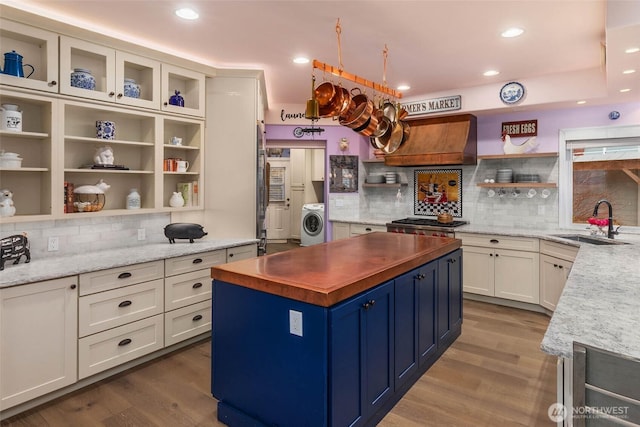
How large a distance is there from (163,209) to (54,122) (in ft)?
3.57

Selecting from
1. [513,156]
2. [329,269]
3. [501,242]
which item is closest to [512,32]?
[513,156]

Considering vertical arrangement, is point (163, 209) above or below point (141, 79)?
below

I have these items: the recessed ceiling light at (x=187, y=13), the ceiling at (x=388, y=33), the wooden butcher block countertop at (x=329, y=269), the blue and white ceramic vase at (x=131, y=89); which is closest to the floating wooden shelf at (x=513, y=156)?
the ceiling at (x=388, y=33)

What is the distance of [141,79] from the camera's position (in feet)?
11.6

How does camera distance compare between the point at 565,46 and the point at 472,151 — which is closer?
the point at 565,46

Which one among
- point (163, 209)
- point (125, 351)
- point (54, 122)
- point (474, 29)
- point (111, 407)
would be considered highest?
point (474, 29)

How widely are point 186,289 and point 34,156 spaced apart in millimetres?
1534

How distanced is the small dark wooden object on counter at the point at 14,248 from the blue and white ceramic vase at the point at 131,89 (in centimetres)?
139

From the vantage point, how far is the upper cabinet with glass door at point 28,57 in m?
2.57

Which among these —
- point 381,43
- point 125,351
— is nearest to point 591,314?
point 381,43

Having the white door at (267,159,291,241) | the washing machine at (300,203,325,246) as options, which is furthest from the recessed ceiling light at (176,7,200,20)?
the white door at (267,159,291,241)

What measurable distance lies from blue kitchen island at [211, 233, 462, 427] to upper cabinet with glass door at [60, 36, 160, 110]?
188cm

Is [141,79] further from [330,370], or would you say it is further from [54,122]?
[330,370]

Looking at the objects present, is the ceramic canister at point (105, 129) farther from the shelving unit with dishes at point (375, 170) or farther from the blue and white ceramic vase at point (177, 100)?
the shelving unit with dishes at point (375, 170)
